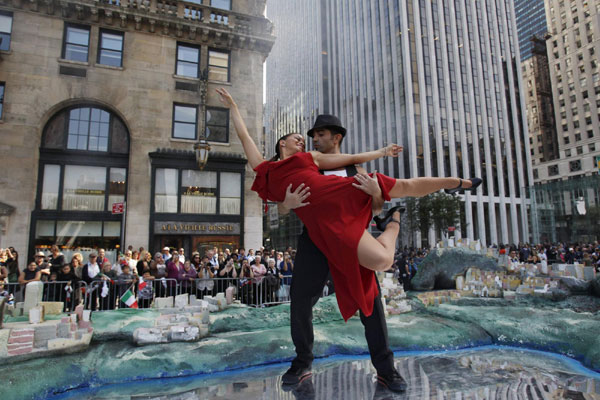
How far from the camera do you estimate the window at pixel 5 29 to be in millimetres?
14406

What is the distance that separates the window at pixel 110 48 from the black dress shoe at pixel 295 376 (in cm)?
1685

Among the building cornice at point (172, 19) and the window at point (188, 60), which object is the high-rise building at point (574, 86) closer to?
the building cornice at point (172, 19)

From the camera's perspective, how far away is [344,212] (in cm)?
247

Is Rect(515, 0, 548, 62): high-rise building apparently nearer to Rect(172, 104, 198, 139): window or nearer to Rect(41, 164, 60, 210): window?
Rect(172, 104, 198, 139): window

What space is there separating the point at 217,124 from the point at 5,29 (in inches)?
364

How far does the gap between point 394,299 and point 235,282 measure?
4.73 metres

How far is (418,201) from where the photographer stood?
39719 mm

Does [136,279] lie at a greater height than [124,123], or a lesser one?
lesser

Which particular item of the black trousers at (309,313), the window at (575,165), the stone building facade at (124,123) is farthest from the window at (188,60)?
the window at (575,165)

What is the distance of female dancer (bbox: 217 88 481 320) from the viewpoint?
7.74 feet

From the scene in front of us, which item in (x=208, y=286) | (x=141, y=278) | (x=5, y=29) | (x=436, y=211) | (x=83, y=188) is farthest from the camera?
(x=436, y=211)

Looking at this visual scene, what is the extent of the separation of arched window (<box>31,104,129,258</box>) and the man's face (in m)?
14.4

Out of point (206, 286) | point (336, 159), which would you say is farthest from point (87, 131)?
point (336, 159)

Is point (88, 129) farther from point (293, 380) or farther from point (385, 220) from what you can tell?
point (385, 220)
